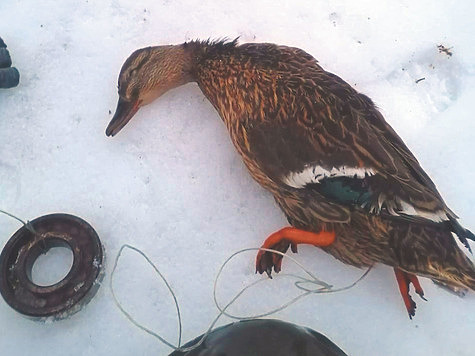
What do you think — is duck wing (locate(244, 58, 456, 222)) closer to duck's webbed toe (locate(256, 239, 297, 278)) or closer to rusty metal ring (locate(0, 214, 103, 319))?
duck's webbed toe (locate(256, 239, 297, 278))

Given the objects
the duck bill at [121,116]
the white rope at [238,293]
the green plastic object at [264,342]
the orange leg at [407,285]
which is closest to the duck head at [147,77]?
the duck bill at [121,116]

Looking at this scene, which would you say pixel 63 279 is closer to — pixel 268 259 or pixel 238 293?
pixel 238 293

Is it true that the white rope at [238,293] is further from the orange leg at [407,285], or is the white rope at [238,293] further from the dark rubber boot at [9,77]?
the dark rubber boot at [9,77]

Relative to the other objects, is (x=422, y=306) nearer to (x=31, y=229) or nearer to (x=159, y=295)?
(x=159, y=295)

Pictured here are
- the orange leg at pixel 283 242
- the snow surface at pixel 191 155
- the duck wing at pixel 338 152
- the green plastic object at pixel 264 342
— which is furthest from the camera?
the snow surface at pixel 191 155

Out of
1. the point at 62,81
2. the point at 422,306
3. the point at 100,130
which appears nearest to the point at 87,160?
the point at 100,130

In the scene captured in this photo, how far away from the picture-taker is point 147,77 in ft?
7.81

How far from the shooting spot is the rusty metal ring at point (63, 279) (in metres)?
2.08

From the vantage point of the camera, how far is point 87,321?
7.14 ft

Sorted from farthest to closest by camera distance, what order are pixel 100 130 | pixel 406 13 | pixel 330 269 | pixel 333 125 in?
1. pixel 406 13
2. pixel 100 130
3. pixel 330 269
4. pixel 333 125

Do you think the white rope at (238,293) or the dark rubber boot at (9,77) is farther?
the dark rubber boot at (9,77)

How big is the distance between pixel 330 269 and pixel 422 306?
35 cm

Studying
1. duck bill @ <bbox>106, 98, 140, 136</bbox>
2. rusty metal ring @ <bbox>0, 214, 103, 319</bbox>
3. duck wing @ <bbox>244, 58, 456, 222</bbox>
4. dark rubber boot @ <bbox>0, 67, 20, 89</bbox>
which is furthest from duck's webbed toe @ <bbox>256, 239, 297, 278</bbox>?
dark rubber boot @ <bbox>0, 67, 20, 89</bbox>

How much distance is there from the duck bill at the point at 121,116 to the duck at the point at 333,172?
0.09 metres
